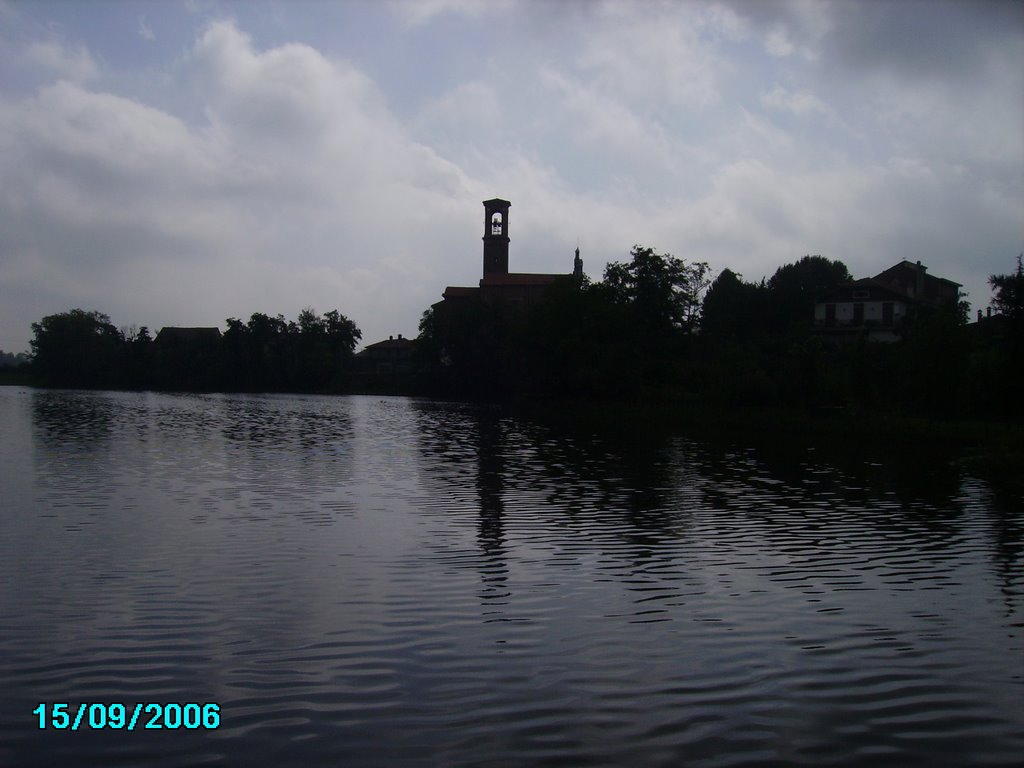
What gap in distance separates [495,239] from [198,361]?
2007 inches

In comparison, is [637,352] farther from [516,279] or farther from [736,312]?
[516,279]

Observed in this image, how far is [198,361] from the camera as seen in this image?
13912 centimetres

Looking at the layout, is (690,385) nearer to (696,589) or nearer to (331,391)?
(696,589)

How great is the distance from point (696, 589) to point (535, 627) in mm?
3034

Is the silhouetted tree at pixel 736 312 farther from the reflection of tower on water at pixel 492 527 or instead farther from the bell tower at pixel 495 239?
the reflection of tower on water at pixel 492 527

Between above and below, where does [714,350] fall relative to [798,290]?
below

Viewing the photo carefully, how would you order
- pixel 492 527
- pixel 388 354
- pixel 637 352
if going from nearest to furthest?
1. pixel 492 527
2. pixel 637 352
3. pixel 388 354

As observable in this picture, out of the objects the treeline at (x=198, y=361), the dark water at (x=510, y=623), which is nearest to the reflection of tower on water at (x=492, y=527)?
the dark water at (x=510, y=623)

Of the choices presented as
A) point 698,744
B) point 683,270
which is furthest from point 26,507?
point 683,270

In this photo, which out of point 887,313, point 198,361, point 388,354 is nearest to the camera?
point 887,313

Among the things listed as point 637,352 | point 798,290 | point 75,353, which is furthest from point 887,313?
point 75,353

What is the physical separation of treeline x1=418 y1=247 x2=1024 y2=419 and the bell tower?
20.6m
